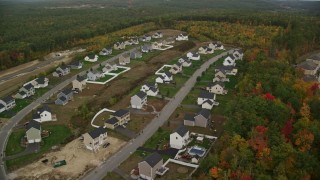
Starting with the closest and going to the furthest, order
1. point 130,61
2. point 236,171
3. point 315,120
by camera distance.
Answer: point 236,171 < point 315,120 < point 130,61

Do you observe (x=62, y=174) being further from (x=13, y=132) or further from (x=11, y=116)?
(x=11, y=116)

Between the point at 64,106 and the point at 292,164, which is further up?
the point at 292,164

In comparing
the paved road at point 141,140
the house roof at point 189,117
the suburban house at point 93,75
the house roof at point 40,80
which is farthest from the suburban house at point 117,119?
the house roof at point 40,80

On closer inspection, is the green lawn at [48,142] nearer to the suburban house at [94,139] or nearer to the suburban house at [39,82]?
the suburban house at [94,139]

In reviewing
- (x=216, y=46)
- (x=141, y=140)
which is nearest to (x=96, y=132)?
(x=141, y=140)

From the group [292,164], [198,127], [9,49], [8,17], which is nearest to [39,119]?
[198,127]

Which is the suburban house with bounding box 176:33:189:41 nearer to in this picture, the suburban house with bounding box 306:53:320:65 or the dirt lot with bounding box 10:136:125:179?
the suburban house with bounding box 306:53:320:65
